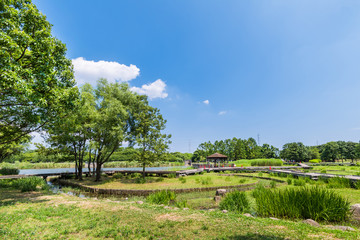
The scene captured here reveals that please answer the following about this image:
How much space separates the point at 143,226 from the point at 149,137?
1506 centimetres

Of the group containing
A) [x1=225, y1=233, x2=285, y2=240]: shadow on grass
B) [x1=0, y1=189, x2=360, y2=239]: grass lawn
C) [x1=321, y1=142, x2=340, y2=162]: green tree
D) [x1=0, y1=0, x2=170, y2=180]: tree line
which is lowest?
[x1=321, y1=142, x2=340, y2=162]: green tree

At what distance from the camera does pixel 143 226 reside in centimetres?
534

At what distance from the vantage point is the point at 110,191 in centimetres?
1471

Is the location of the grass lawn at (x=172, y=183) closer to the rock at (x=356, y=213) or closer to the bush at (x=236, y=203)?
the bush at (x=236, y=203)

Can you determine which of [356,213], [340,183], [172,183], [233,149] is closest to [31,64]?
[172,183]

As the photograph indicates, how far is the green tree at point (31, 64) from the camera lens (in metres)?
6.59

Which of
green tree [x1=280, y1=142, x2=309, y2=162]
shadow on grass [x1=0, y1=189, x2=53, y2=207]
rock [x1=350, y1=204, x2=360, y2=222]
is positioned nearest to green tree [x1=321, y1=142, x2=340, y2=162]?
green tree [x1=280, y1=142, x2=309, y2=162]

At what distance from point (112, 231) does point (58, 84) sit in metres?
8.48

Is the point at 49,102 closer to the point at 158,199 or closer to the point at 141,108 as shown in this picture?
the point at 158,199

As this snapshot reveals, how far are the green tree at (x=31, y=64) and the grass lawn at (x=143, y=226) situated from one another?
185 inches

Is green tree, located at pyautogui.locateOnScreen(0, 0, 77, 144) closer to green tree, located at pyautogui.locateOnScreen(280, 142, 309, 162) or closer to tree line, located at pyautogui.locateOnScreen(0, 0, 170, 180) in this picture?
tree line, located at pyautogui.locateOnScreen(0, 0, 170, 180)

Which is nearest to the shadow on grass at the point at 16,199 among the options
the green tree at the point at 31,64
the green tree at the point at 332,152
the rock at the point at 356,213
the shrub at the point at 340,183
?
the green tree at the point at 31,64

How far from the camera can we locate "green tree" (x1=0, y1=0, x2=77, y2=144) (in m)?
6.59

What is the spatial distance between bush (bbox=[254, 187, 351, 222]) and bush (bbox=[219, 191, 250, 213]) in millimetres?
547
